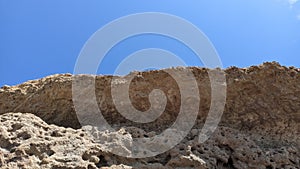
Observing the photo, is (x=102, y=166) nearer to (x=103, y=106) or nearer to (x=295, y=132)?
(x=103, y=106)

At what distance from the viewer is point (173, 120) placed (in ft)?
20.9

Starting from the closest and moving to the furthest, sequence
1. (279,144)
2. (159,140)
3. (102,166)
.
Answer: (102,166) → (159,140) → (279,144)

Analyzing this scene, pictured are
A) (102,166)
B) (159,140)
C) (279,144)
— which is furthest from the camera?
(279,144)

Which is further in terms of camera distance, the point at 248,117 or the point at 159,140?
the point at 248,117

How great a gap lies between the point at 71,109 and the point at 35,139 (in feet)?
3.75

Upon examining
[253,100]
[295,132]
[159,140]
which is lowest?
[159,140]

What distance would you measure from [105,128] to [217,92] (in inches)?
69.9

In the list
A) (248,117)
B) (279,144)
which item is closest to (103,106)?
(248,117)

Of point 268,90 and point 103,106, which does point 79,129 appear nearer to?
point 103,106

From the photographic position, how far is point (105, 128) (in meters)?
6.07

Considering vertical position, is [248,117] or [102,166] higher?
[248,117]

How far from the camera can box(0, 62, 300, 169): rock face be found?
5551mm

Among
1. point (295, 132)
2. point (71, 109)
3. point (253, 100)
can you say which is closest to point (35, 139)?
point (71, 109)

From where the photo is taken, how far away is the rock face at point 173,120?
5.55m
